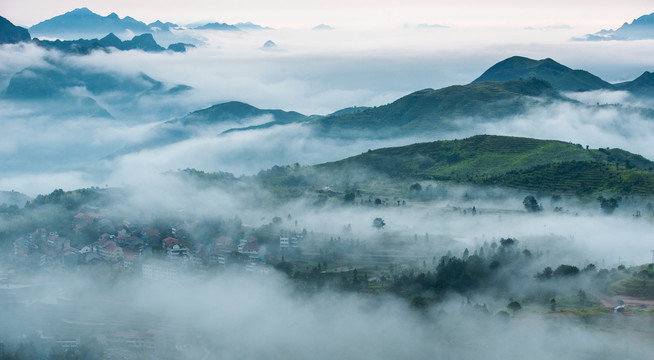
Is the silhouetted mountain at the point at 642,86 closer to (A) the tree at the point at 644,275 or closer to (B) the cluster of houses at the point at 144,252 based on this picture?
(B) the cluster of houses at the point at 144,252

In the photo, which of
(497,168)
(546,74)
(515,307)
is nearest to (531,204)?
(497,168)

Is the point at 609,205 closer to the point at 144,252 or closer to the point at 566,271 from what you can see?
the point at 566,271

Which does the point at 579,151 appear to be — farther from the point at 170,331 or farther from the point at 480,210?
the point at 170,331

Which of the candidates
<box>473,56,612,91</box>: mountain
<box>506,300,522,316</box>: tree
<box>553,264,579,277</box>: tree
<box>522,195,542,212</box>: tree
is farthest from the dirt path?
<box>473,56,612,91</box>: mountain

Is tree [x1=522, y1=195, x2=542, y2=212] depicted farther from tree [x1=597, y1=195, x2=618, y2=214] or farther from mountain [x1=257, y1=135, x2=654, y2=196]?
tree [x1=597, y1=195, x2=618, y2=214]

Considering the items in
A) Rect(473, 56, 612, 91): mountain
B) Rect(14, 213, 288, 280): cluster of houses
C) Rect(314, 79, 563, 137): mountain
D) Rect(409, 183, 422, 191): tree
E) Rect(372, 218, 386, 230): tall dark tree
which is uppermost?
Rect(473, 56, 612, 91): mountain

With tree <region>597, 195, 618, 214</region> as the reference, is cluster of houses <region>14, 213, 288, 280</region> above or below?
below
